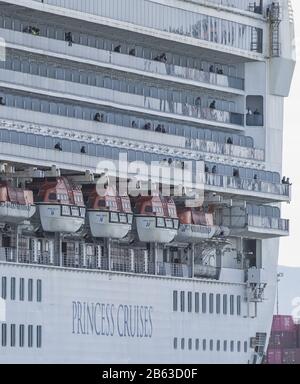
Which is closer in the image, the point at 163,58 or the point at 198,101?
the point at 163,58

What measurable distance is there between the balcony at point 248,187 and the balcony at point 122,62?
4.66m

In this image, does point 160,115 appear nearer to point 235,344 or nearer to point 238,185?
point 238,185

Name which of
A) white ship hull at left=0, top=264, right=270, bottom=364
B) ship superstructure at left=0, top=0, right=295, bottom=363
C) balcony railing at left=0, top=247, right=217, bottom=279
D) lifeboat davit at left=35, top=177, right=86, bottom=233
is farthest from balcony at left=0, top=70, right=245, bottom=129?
white ship hull at left=0, top=264, right=270, bottom=364

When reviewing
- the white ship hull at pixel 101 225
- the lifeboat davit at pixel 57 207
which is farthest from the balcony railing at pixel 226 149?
the lifeboat davit at pixel 57 207

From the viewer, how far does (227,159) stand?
3866 inches

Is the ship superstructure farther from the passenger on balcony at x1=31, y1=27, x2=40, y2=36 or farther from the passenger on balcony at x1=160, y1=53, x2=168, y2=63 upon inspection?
the passenger on balcony at x1=160, y1=53, x2=168, y2=63

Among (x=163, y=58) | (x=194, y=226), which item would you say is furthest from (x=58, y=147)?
(x=163, y=58)

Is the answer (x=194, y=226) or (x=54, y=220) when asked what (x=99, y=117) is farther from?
(x=194, y=226)

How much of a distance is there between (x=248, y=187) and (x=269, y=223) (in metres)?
2.91

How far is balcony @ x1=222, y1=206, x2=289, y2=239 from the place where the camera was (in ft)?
322

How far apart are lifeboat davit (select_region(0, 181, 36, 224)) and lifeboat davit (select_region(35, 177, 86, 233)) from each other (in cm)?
130

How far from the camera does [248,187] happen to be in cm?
9825

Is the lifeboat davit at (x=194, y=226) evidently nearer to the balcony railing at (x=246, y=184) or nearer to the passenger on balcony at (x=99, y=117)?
the balcony railing at (x=246, y=184)

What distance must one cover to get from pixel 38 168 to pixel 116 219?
201 inches
